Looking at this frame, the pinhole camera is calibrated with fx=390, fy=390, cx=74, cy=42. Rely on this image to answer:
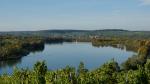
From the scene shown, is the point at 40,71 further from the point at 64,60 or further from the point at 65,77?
the point at 64,60

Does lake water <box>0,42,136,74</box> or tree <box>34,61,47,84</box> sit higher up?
tree <box>34,61,47,84</box>

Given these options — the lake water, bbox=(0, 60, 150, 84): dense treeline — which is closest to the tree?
bbox=(0, 60, 150, 84): dense treeline

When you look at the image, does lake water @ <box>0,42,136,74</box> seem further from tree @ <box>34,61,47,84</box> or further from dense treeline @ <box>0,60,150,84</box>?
tree @ <box>34,61,47,84</box>

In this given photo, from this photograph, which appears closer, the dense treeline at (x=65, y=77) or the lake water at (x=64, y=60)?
the dense treeline at (x=65, y=77)

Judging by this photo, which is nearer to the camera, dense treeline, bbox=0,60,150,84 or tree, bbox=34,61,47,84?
tree, bbox=34,61,47,84

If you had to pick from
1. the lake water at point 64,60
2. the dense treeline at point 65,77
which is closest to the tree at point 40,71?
the dense treeline at point 65,77

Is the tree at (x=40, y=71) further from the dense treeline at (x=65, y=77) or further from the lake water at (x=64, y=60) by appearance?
the lake water at (x=64, y=60)

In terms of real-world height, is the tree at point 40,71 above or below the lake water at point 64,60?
above

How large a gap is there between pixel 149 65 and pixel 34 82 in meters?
15.2

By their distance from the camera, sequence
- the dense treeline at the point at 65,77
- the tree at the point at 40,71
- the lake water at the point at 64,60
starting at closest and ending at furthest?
the tree at the point at 40,71
the dense treeline at the point at 65,77
the lake water at the point at 64,60

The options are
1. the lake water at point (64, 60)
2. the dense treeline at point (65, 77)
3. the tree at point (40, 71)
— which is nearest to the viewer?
the tree at point (40, 71)

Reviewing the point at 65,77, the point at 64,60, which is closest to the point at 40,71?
the point at 65,77

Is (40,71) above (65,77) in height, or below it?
above

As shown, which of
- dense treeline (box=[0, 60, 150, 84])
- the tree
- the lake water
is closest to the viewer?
the tree
